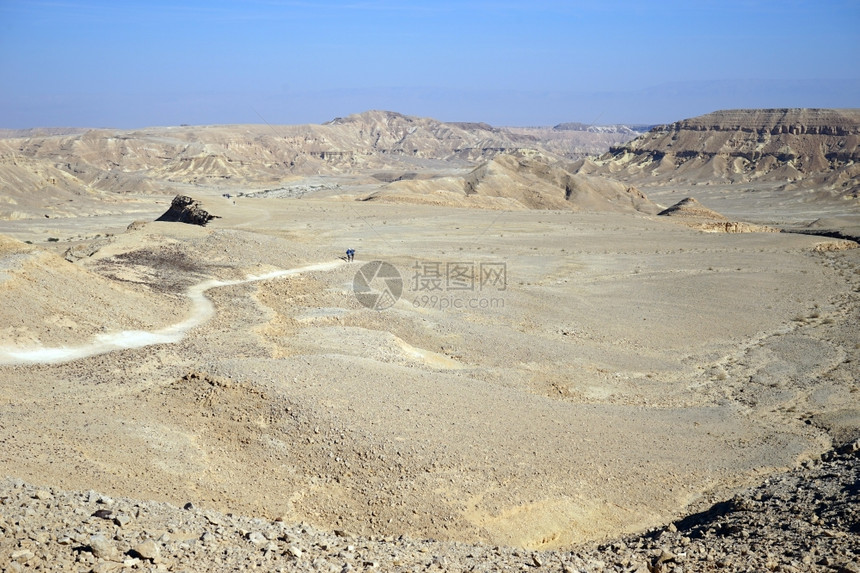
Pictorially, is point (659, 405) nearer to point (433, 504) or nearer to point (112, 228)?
point (433, 504)

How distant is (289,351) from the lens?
19.3 meters

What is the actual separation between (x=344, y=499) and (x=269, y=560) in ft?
12.2

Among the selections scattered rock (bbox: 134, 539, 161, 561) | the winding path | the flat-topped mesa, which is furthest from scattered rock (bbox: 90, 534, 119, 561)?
the flat-topped mesa

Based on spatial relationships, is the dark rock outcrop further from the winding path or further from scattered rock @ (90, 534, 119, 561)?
scattered rock @ (90, 534, 119, 561)

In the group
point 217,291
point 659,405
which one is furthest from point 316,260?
point 659,405

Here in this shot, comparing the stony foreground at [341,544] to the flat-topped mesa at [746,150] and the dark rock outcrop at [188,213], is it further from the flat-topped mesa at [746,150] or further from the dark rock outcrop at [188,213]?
the flat-topped mesa at [746,150]

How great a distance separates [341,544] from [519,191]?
72.0 m

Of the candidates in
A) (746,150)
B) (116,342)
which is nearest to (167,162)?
(746,150)

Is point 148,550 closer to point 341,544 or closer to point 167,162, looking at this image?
point 341,544

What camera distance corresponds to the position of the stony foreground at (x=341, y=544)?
26.7 feet

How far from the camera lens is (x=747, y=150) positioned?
134 m

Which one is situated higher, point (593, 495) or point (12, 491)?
point (12, 491)

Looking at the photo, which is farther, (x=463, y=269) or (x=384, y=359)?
(x=463, y=269)

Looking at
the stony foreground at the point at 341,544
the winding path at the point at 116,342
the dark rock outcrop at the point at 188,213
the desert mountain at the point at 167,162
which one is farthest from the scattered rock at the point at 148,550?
the desert mountain at the point at 167,162
